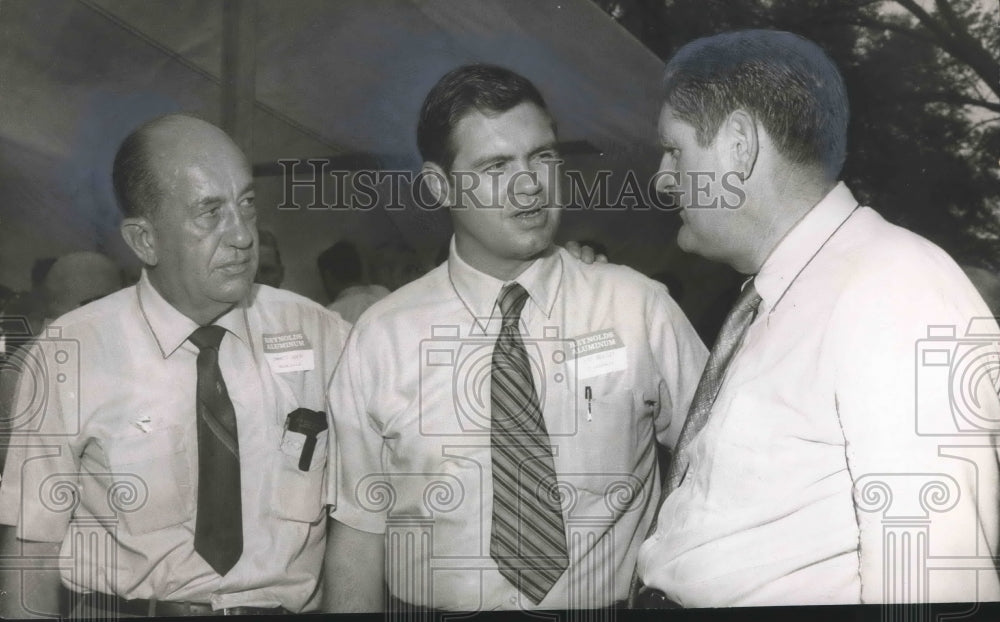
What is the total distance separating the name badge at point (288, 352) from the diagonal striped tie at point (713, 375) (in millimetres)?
1106

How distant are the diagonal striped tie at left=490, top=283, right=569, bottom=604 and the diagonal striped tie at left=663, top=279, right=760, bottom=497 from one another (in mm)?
358

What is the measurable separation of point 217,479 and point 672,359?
138cm

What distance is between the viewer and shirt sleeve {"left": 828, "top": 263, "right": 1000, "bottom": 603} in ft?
10.7

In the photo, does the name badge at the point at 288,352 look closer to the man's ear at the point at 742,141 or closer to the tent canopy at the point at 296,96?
the tent canopy at the point at 296,96

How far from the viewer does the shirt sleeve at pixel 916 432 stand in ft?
10.7

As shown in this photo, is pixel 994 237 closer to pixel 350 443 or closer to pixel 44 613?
pixel 350 443

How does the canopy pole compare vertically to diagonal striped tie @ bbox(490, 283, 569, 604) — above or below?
above

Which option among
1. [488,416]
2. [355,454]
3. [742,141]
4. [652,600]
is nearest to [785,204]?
[742,141]

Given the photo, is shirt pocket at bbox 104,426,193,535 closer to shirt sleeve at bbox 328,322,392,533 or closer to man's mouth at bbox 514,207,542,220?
shirt sleeve at bbox 328,322,392,533

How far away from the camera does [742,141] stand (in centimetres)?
338

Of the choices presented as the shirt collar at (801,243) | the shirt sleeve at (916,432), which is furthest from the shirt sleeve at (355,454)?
the shirt sleeve at (916,432)

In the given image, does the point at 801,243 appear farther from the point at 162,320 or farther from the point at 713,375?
the point at 162,320

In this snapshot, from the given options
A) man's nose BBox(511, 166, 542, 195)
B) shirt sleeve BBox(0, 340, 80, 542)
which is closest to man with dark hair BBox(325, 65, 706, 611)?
man's nose BBox(511, 166, 542, 195)

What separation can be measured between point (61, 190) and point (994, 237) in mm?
2831
